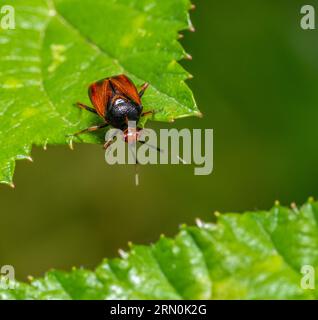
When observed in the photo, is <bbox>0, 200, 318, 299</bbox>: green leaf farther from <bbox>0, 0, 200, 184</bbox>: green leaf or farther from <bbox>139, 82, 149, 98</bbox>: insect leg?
<bbox>139, 82, 149, 98</bbox>: insect leg

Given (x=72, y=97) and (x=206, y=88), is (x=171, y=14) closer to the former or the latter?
(x=72, y=97)

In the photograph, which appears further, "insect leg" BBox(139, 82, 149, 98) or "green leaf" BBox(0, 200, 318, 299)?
"insect leg" BBox(139, 82, 149, 98)

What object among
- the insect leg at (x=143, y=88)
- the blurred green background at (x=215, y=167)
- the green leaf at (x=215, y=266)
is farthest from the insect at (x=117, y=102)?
the blurred green background at (x=215, y=167)

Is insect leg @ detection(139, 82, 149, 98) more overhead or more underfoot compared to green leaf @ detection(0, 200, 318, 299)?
more overhead

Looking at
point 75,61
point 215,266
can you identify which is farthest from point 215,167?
point 215,266

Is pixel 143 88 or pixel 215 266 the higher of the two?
pixel 143 88

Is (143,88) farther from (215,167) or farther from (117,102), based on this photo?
Result: (215,167)

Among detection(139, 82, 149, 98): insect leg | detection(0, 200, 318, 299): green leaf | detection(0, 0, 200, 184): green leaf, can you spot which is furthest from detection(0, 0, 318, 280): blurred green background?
detection(0, 200, 318, 299): green leaf
